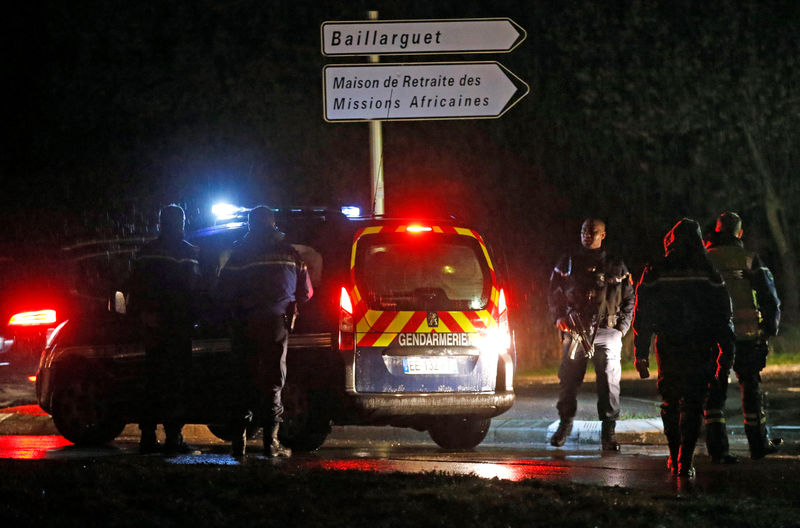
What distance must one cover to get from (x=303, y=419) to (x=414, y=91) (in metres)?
3.66

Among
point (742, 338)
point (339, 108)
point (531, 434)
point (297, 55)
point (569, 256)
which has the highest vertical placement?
point (297, 55)

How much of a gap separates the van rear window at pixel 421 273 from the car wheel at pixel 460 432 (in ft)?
3.81

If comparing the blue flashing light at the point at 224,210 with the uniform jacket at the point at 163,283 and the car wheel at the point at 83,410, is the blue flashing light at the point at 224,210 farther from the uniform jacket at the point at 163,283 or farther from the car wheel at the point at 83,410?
the car wheel at the point at 83,410

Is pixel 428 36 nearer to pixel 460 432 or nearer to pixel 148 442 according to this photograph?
pixel 460 432

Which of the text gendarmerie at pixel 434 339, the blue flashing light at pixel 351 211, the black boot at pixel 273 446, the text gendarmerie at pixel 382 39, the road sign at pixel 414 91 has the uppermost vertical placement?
Result: the text gendarmerie at pixel 382 39

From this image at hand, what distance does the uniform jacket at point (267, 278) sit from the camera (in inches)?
330

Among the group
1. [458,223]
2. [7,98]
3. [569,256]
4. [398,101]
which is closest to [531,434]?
[569,256]

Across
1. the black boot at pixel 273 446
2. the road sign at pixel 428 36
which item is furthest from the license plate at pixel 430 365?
the road sign at pixel 428 36

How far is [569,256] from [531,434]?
5.44 feet

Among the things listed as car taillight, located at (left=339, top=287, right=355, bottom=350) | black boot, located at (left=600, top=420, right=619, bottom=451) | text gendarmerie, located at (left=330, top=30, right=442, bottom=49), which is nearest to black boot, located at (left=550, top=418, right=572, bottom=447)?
black boot, located at (left=600, top=420, right=619, bottom=451)

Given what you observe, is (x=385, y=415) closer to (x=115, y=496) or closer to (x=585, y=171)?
(x=115, y=496)

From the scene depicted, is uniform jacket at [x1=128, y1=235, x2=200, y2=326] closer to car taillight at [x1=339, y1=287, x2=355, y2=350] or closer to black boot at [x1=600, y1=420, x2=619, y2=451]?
car taillight at [x1=339, y1=287, x2=355, y2=350]

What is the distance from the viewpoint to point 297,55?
71.9 ft

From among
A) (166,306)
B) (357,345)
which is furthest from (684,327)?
(166,306)
